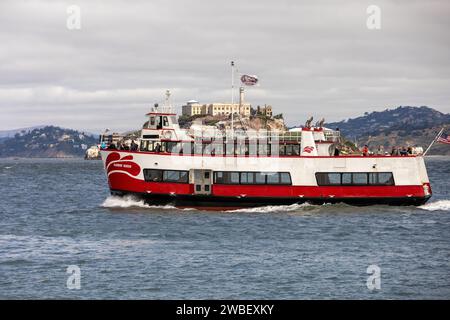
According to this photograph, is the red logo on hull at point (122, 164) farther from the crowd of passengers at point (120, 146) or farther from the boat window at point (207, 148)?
the boat window at point (207, 148)

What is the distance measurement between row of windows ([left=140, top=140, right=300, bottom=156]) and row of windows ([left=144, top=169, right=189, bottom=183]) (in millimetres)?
1507

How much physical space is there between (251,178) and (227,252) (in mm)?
14877

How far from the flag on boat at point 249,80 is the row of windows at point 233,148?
6497mm

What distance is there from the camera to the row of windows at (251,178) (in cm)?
4778

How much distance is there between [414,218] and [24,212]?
27689 mm

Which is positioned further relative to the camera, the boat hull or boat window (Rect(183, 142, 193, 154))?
boat window (Rect(183, 142, 193, 154))

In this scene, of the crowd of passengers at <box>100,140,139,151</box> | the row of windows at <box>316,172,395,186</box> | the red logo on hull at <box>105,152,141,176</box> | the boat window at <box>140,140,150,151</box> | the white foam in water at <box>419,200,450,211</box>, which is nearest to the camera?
the row of windows at <box>316,172,395,186</box>

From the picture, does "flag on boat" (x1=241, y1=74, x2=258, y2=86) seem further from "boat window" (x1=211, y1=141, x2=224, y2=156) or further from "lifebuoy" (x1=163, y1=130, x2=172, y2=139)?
"lifebuoy" (x1=163, y1=130, x2=172, y2=139)

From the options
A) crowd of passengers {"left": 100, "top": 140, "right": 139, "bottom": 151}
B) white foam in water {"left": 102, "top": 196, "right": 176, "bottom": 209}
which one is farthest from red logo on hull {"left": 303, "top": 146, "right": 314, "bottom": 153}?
crowd of passengers {"left": 100, "top": 140, "right": 139, "bottom": 151}

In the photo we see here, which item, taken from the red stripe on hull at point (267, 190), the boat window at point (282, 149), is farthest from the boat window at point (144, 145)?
the boat window at point (282, 149)

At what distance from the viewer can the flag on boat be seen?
53.2 metres
